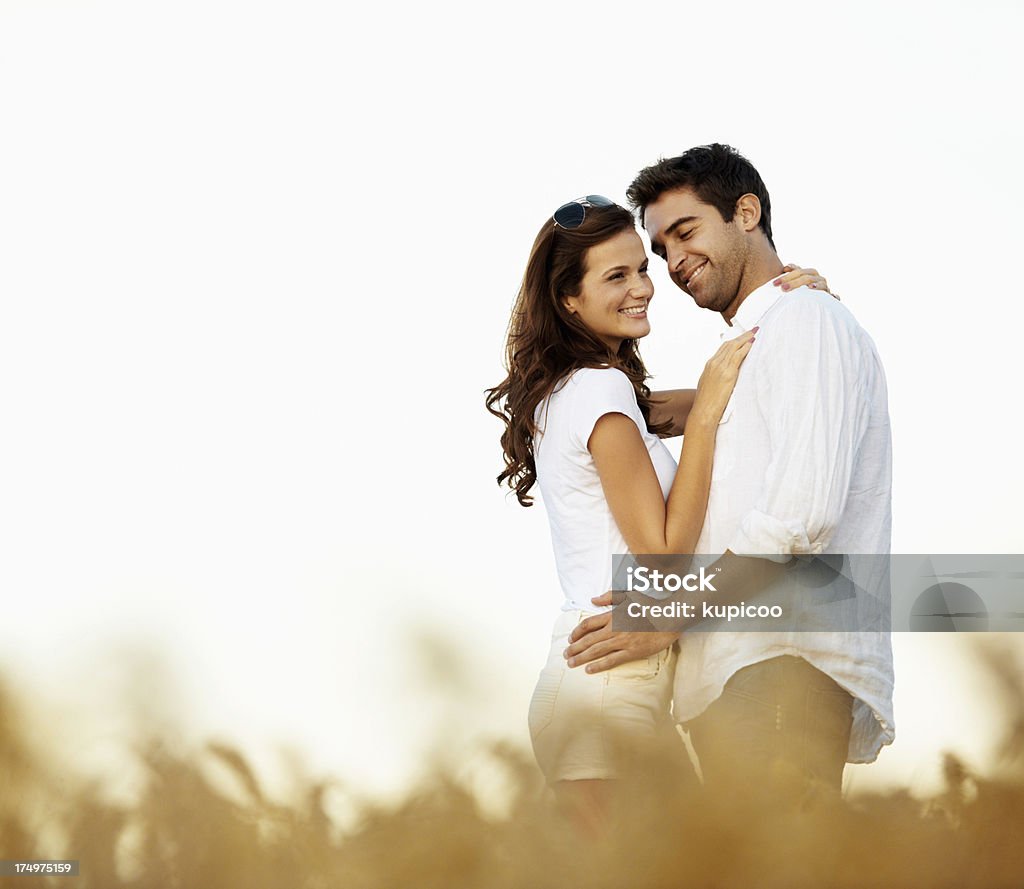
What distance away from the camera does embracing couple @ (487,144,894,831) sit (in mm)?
2498

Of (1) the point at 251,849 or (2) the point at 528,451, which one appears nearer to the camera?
(1) the point at 251,849

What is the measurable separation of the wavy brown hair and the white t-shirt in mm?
133

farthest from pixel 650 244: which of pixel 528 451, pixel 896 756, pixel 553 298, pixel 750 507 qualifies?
pixel 896 756

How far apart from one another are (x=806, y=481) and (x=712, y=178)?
1165mm

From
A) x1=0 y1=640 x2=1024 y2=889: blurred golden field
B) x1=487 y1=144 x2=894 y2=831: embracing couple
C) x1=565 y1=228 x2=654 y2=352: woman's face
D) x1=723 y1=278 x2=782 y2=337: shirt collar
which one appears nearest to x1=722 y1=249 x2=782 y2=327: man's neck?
x1=487 y1=144 x2=894 y2=831: embracing couple

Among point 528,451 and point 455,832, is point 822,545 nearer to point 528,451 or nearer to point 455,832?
point 528,451

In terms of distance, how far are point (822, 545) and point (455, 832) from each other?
5.93 feet

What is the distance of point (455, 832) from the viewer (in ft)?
3.00

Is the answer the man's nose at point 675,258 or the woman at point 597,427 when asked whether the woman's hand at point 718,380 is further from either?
the man's nose at point 675,258

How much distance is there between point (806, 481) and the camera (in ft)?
8.23

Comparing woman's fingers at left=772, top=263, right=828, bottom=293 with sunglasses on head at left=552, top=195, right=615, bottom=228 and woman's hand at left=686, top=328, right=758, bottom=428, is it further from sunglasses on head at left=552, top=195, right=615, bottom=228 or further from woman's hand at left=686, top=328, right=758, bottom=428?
sunglasses on head at left=552, top=195, right=615, bottom=228

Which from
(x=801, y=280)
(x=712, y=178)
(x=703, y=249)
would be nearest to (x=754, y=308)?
(x=801, y=280)

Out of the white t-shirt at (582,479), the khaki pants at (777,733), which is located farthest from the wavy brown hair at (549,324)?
the khaki pants at (777,733)

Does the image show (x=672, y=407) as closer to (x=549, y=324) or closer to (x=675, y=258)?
(x=675, y=258)
